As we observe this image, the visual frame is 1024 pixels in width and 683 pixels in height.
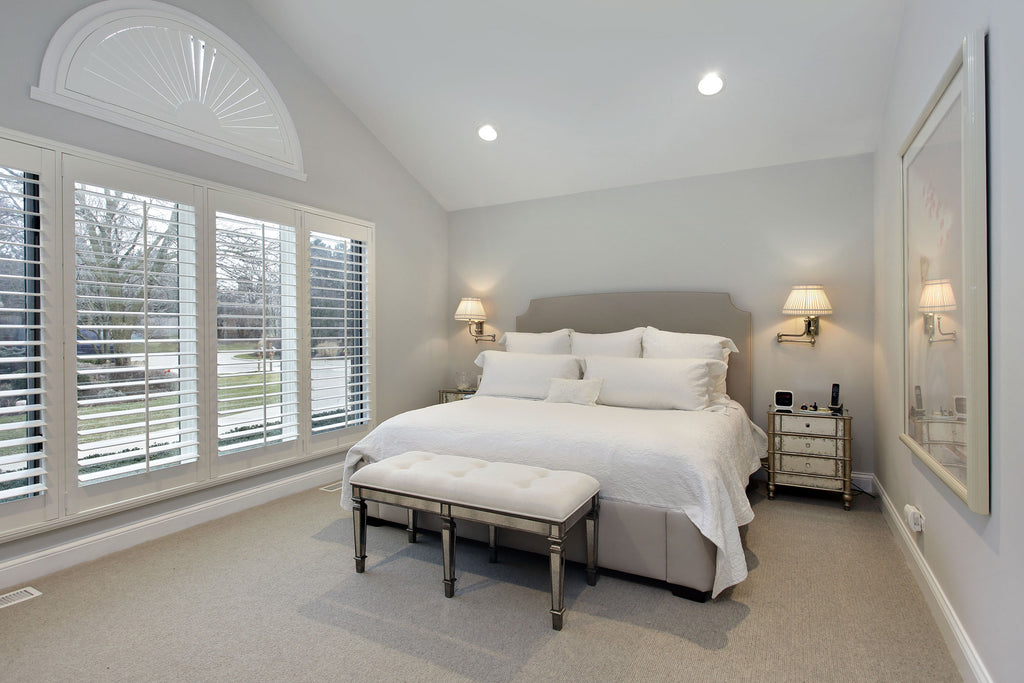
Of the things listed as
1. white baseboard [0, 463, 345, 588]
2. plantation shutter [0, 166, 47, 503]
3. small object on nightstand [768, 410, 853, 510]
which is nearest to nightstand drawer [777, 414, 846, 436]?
Answer: small object on nightstand [768, 410, 853, 510]

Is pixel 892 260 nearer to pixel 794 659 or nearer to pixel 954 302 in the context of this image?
pixel 954 302

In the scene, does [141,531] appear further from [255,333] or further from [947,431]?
[947,431]

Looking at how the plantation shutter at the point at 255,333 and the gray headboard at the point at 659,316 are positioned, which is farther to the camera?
the gray headboard at the point at 659,316

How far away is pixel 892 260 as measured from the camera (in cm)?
304

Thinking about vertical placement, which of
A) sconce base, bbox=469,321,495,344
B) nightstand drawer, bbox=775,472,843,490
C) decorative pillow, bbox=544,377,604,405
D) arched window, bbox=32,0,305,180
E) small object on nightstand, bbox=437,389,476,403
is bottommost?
nightstand drawer, bbox=775,472,843,490

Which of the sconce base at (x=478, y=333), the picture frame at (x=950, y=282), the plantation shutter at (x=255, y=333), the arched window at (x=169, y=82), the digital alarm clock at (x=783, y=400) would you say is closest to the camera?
the picture frame at (x=950, y=282)

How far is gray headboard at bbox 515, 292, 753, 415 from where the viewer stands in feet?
13.2

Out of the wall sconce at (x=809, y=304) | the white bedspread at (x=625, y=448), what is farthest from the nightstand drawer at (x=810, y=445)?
the wall sconce at (x=809, y=304)

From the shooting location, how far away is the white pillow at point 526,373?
12.5ft

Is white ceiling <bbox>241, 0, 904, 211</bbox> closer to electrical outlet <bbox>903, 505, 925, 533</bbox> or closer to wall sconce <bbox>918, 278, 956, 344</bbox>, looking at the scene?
wall sconce <bbox>918, 278, 956, 344</bbox>

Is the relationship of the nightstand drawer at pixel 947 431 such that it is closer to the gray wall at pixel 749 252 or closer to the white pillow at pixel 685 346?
the white pillow at pixel 685 346

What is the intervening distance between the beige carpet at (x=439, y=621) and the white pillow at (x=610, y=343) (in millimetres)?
1575

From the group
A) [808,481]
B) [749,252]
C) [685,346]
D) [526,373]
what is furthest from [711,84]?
[808,481]

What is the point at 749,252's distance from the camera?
13.4ft
